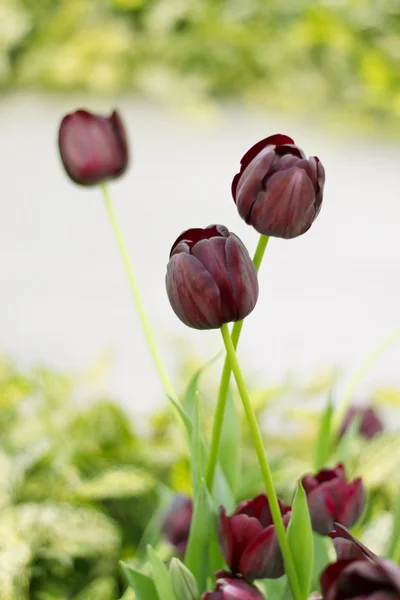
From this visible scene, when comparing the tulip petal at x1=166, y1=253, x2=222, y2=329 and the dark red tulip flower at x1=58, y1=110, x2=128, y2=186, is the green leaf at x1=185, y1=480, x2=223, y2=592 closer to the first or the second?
the tulip petal at x1=166, y1=253, x2=222, y2=329

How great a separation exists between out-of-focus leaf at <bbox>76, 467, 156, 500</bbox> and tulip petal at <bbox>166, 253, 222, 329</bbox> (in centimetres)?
31

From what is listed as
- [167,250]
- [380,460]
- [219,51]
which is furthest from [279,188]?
[219,51]

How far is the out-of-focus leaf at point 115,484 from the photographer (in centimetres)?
52

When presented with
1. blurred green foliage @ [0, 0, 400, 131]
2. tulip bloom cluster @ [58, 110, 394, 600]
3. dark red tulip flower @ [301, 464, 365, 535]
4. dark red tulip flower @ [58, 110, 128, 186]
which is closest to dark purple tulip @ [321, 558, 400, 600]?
tulip bloom cluster @ [58, 110, 394, 600]

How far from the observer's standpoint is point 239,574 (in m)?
0.28

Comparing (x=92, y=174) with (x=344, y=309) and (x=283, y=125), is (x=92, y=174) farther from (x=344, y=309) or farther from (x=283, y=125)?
(x=283, y=125)

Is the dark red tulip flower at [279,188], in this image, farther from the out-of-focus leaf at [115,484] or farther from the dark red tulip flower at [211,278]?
the out-of-focus leaf at [115,484]

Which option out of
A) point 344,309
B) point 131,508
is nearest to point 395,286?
point 344,309

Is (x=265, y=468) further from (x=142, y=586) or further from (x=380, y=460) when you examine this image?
(x=380, y=460)

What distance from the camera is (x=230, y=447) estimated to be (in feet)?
1.15

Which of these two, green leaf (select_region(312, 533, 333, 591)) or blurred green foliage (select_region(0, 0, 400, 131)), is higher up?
blurred green foliage (select_region(0, 0, 400, 131))

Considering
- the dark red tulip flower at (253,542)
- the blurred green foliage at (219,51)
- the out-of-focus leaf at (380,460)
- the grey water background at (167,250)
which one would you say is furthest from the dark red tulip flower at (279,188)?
the blurred green foliage at (219,51)

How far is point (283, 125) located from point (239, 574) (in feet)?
3.53

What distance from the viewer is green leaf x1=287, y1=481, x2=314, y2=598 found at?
266 mm
